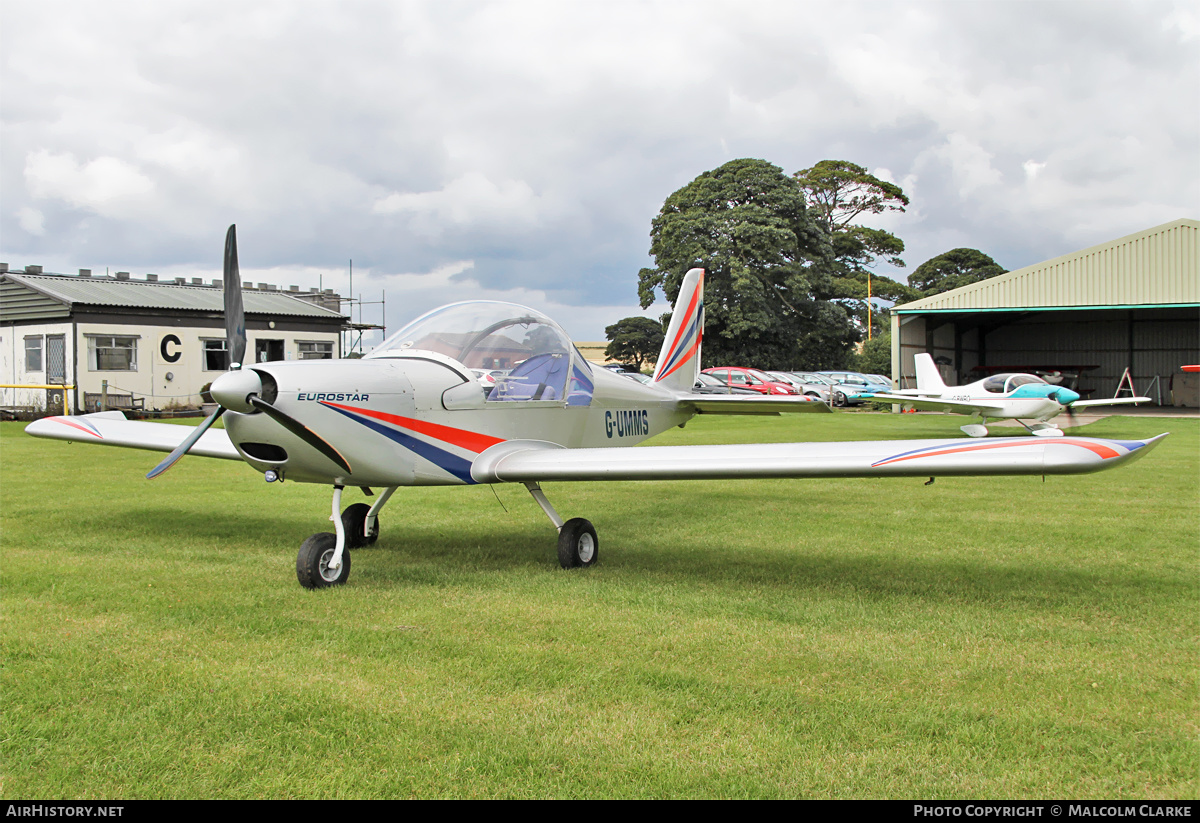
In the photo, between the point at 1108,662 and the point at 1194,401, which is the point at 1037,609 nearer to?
the point at 1108,662

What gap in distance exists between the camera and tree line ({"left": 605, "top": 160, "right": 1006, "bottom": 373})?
4056cm

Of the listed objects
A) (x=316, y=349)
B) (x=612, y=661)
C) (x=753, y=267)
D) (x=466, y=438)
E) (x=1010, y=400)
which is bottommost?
(x=612, y=661)

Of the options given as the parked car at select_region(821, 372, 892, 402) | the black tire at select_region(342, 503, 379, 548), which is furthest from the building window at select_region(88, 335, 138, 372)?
the parked car at select_region(821, 372, 892, 402)

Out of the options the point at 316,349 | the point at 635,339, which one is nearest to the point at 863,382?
the point at 635,339

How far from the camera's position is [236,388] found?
16.1 ft

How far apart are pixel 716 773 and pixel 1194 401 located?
3851 cm

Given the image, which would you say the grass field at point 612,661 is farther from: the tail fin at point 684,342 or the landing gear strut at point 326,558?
the tail fin at point 684,342

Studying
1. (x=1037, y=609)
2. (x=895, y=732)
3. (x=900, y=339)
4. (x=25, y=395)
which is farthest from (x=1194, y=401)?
(x=25, y=395)

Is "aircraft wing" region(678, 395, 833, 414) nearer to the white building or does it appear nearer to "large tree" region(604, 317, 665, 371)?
the white building

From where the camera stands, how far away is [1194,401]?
112 ft

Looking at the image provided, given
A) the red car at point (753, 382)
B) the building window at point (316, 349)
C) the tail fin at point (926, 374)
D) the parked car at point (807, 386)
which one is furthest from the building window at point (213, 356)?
the tail fin at point (926, 374)

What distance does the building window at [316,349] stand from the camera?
28906 millimetres

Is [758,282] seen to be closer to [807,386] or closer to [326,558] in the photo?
[807,386]

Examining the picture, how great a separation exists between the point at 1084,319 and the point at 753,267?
15.1 m
